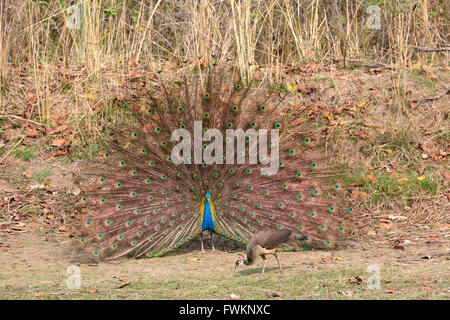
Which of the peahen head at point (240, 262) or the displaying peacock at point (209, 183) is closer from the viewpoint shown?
the peahen head at point (240, 262)

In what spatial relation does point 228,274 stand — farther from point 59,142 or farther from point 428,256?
point 59,142

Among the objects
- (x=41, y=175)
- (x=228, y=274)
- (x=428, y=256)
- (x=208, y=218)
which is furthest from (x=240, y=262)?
(x=41, y=175)

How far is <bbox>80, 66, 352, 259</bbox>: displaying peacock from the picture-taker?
660 cm

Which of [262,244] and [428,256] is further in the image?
[428,256]

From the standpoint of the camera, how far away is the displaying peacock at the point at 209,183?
6598 millimetres

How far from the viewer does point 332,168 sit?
6805 mm

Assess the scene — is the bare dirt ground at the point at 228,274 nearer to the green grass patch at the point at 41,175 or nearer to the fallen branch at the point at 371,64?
the green grass patch at the point at 41,175

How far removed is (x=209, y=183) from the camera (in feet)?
21.9

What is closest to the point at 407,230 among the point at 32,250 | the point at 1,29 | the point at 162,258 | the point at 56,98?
the point at 162,258

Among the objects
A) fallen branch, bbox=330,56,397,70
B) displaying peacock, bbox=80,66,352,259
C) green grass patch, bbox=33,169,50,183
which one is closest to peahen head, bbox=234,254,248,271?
displaying peacock, bbox=80,66,352,259

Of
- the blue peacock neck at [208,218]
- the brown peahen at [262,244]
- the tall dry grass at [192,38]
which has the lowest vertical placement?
the brown peahen at [262,244]

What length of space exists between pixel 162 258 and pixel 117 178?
3.03 feet

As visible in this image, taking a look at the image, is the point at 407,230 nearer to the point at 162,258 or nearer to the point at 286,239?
the point at 286,239

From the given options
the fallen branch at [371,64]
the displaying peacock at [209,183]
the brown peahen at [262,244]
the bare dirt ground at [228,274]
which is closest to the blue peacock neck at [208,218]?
the displaying peacock at [209,183]
